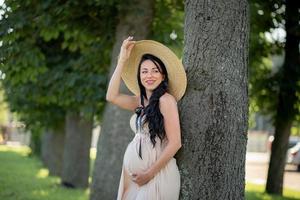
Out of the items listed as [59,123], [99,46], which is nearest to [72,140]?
[59,123]

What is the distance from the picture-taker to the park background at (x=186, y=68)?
5336 mm


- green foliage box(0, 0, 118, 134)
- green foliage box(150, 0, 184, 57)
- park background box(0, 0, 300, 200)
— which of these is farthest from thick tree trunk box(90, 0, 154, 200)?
green foliage box(150, 0, 184, 57)

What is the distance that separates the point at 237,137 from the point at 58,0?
237 inches

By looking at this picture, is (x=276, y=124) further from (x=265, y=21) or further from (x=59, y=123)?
(x=59, y=123)

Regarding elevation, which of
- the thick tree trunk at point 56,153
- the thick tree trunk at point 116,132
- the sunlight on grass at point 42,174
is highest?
the thick tree trunk at point 116,132

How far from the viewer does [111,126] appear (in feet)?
34.7

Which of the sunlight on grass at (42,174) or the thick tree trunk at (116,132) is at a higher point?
the thick tree trunk at (116,132)

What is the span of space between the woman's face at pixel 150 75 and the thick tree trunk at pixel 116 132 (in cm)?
507

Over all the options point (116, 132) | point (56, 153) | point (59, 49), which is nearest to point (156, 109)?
point (116, 132)

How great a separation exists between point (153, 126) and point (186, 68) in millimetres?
798

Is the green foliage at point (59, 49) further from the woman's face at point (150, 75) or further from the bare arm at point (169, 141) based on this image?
the bare arm at point (169, 141)

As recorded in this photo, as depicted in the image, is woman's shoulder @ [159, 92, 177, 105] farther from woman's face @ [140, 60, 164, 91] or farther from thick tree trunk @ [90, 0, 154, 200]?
thick tree trunk @ [90, 0, 154, 200]

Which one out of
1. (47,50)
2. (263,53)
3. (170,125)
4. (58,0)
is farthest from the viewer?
(263,53)

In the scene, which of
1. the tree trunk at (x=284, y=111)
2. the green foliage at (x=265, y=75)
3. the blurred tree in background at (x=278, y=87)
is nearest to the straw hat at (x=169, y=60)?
Result: the green foliage at (x=265, y=75)
